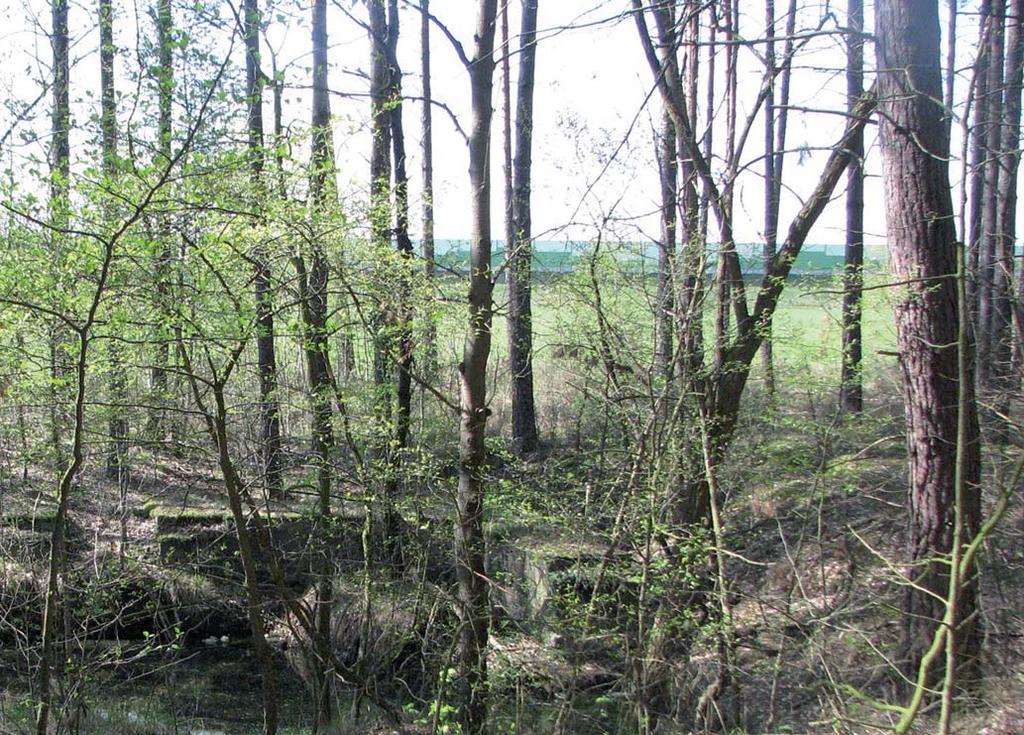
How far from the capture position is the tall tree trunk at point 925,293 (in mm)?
5477

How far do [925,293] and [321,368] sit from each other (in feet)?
17.5

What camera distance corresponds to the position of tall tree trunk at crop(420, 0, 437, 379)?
26.5 feet

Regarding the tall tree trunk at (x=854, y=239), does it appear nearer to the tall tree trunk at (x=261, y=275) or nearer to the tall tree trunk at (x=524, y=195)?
the tall tree trunk at (x=261, y=275)

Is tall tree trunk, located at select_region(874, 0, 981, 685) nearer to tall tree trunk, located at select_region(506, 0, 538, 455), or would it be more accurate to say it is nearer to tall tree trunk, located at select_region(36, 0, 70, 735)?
tall tree trunk, located at select_region(36, 0, 70, 735)

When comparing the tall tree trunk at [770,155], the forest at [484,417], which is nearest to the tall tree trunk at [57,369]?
the forest at [484,417]

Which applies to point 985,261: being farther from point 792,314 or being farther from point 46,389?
point 46,389

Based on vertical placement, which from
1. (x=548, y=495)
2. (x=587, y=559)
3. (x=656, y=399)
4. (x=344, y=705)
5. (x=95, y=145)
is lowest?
(x=344, y=705)

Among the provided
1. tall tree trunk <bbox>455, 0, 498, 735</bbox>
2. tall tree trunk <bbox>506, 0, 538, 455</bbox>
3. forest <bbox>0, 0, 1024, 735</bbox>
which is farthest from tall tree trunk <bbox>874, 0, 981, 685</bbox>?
tall tree trunk <bbox>506, 0, 538, 455</bbox>

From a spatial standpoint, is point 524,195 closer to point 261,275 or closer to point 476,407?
point 476,407

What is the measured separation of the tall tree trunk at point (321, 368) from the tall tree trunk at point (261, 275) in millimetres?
297

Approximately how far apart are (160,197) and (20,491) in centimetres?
416

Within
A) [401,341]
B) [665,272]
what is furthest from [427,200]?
[665,272]

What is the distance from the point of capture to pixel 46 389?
7.10 m

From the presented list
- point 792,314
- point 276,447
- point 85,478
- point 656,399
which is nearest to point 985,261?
point 792,314
